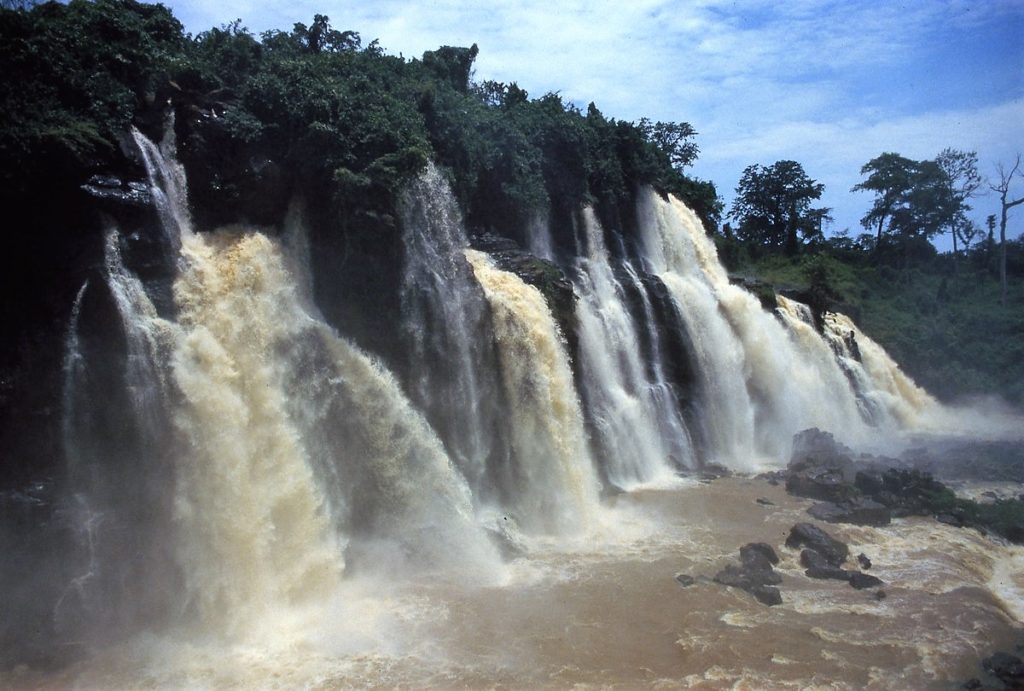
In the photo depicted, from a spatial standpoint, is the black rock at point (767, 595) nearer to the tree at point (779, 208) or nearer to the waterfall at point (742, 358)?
the waterfall at point (742, 358)

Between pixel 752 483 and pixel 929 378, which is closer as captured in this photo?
pixel 752 483

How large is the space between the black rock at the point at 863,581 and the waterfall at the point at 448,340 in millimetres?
6815

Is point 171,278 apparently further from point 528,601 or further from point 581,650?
point 581,650

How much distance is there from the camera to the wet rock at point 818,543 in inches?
547

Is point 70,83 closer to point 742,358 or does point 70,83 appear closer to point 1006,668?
point 1006,668

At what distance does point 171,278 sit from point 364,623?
20.2 ft

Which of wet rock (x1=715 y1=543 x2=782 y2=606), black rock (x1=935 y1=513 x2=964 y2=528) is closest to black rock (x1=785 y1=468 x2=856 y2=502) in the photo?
black rock (x1=935 y1=513 x2=964 y2=528)

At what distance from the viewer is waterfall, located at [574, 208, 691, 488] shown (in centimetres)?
1895

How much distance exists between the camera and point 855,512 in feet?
54.0

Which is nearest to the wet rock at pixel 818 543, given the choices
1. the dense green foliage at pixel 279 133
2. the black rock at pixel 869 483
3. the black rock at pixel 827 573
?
the black rock at pixel 827 573

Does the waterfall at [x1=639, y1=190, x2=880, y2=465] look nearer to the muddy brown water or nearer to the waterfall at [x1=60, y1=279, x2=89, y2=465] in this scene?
the muddy brown water

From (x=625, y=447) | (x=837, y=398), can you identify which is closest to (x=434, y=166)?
(x=625, y=447)

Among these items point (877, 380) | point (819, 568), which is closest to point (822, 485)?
Answer: point (819, 568)

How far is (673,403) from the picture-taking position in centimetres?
2144
